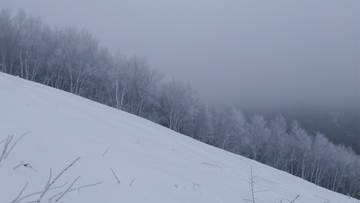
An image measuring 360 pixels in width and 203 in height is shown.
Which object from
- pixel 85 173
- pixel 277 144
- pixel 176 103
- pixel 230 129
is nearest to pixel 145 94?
pixel 176 103

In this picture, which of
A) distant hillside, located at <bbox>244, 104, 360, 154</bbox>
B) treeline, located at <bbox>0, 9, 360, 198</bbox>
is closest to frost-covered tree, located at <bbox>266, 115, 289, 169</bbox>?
treeline, located at <bbox>0, 9, 360, 198</bbox>

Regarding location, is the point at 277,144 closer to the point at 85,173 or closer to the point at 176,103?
the point at 176,103

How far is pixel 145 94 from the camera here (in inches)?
935

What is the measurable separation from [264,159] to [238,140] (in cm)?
841

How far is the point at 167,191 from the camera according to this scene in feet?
5.29

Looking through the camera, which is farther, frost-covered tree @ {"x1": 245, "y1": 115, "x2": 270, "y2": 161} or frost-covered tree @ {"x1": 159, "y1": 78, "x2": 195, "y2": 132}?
frost-covered tree @ {"x1": 245, "y1": 115, "x2": 270, "y2": 161}

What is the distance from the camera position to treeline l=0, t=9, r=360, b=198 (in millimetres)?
18891

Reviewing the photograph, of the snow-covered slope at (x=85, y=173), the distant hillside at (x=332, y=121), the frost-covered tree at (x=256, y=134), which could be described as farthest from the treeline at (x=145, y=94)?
the distant hillside at (x=332, y=121)

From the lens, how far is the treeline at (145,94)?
18.9 meters

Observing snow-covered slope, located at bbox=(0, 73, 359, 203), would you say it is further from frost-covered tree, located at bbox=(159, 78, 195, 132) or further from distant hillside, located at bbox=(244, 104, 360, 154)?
distant hillside, located at bbox=(244, 104, 360, 154)

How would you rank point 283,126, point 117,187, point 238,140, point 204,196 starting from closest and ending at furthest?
point 117,187 < point 204,196 < point 238,140 < point 283,126

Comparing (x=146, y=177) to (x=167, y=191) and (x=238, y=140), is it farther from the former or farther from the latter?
(x=238, y=140)

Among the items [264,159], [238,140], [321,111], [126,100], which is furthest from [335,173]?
[321,111]

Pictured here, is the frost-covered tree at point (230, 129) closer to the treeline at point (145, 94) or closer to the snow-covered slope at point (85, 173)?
the treeline at point (145, 94)
